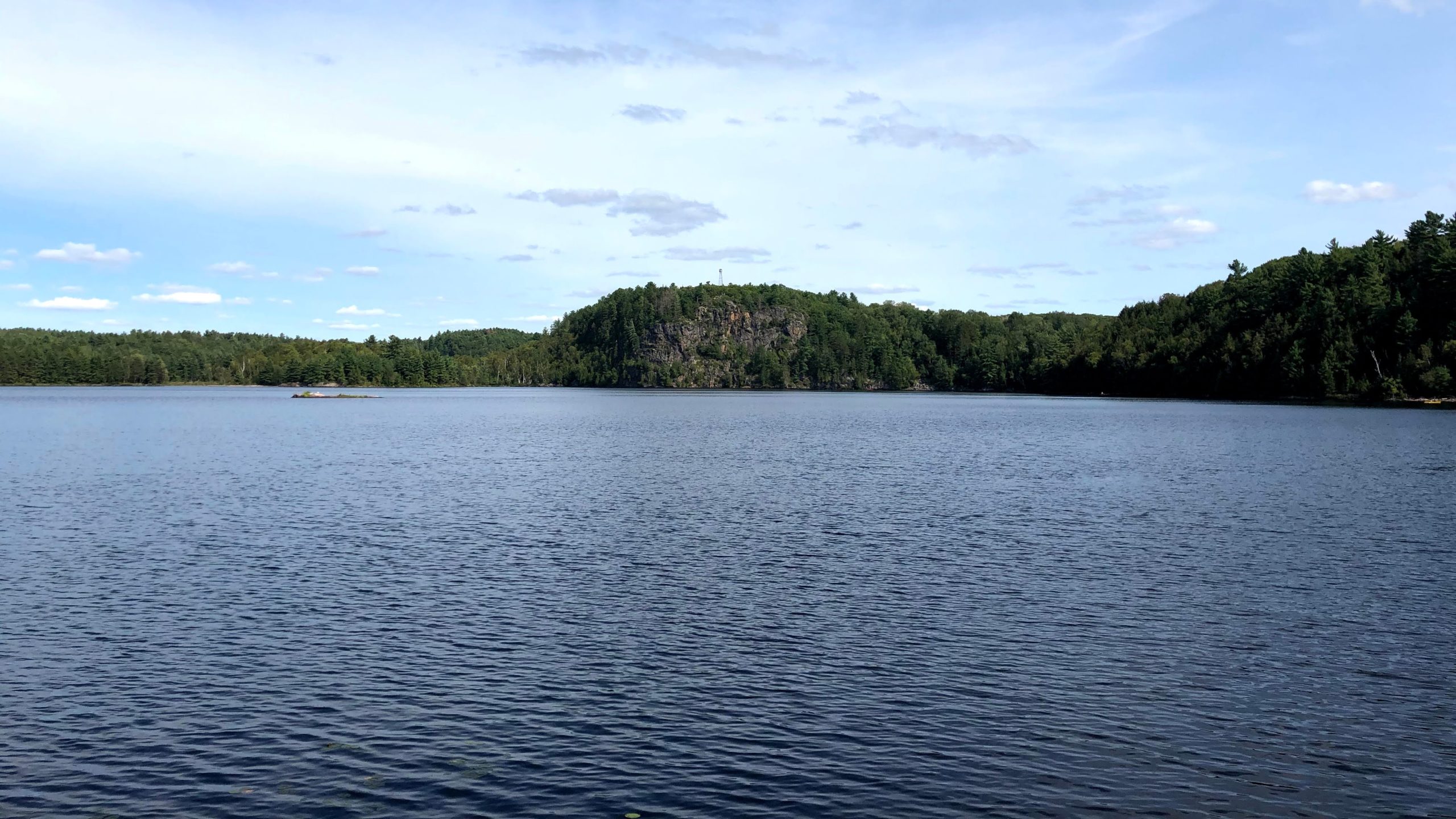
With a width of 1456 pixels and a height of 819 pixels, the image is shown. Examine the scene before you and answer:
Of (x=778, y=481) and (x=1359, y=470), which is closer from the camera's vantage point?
(x=778, y=481)

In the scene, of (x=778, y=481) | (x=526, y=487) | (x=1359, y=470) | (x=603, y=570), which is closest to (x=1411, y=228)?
(x=1359, y=470)

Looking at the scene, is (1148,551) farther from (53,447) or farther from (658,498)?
(53,447)

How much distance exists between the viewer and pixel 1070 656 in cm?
2195

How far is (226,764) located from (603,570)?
15796 mm

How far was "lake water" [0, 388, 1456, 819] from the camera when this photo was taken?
15.3m

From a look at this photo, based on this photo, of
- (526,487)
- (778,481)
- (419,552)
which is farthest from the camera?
(778,481)

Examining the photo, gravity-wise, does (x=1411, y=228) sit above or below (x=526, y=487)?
above

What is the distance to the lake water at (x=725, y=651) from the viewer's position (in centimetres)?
1534

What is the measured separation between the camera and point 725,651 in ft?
73.8

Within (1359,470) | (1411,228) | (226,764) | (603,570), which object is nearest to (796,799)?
(226,764)

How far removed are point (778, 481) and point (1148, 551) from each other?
2492 centimetres

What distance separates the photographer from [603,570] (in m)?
31.3

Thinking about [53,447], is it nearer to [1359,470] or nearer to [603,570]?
[603,570]

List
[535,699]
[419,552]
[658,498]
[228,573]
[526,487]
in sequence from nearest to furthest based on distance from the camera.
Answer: [535,699]
[228,573]
[419,552]
[658,498]
[526,487]
